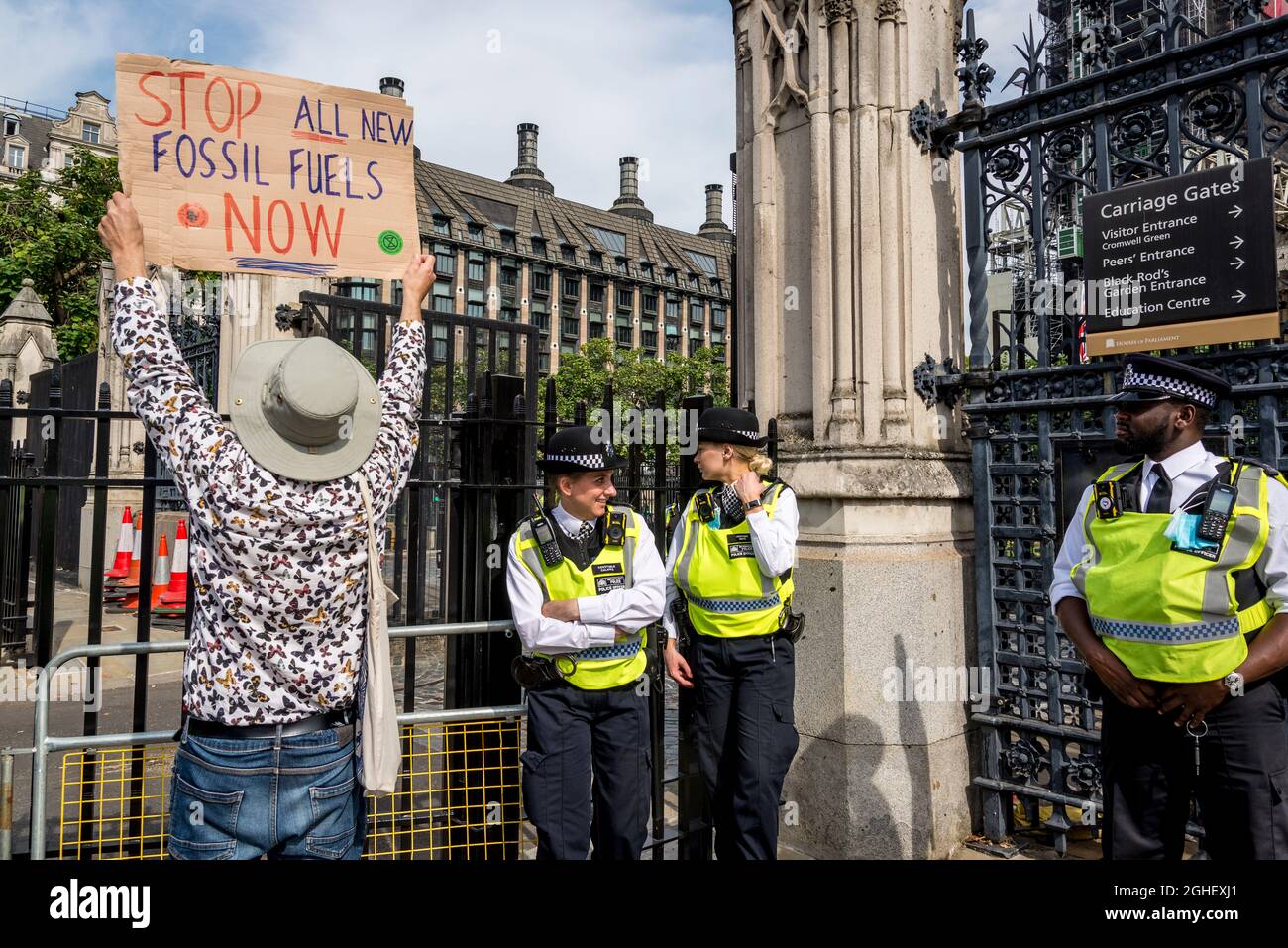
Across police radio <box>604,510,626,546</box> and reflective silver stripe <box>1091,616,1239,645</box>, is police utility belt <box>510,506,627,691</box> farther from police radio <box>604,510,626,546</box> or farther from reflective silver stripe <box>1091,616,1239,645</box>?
reflective silver stripe <box>1091,616,1239,645</box>

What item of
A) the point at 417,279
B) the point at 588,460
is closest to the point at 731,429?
the point at 588,460

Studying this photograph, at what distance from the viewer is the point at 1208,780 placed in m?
3.08

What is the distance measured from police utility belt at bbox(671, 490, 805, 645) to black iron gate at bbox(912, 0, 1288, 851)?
1.69 m

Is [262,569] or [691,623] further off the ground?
[262,569]

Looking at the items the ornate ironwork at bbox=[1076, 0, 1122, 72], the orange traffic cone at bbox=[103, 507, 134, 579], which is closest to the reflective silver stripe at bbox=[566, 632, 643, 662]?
the ornate ironwork at bbox=[1076, 0, 1122, 72]

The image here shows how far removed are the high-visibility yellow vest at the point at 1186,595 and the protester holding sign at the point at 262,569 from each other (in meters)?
2.65

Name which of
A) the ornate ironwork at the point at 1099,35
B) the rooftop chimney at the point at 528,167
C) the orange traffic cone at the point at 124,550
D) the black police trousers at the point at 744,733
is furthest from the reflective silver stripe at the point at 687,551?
the rooftop chimney at the point at 528,167

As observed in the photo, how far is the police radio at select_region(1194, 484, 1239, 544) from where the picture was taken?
2.98m

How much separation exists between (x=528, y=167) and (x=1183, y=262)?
84.9 metres

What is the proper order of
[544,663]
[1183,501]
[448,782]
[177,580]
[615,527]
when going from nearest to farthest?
[1183,501]
[544,663]
[615,527]
[448,782]
[177,580]

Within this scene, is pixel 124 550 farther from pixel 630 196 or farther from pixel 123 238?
pixel 630 196

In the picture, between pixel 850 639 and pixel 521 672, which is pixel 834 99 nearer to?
pixel 850 639

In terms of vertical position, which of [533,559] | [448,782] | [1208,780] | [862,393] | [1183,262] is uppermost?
[1183,262]
